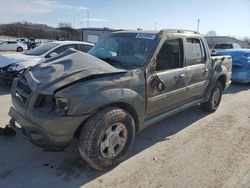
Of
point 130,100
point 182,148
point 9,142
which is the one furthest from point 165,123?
point 9,142

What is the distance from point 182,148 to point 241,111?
312cm

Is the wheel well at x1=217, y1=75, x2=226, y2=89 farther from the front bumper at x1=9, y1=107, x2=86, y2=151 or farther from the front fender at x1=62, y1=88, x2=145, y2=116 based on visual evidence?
the front bumper at x1=9, y1=107, x2=86, y2=151

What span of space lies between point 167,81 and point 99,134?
5.38ft

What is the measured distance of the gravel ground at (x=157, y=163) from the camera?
3.29 meters

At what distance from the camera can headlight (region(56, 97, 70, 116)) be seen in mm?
2999

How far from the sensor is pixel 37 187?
3.09 metres

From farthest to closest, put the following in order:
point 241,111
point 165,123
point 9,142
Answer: point 241,111 < point 165,123 < point 9,142

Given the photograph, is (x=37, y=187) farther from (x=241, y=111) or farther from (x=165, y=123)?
(x=241, y=111)

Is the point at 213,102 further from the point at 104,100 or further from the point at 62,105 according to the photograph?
the point at 62,105

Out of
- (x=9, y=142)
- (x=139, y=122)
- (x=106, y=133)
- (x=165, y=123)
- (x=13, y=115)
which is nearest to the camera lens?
(x=106, y=133)

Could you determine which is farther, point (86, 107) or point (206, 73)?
point (206, 73)

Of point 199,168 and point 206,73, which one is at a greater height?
point 206,73

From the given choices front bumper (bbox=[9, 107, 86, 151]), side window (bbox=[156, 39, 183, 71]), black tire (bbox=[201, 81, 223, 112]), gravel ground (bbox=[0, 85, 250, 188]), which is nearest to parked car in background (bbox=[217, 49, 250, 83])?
black tire (bbox=[201, 81, 223, 112])

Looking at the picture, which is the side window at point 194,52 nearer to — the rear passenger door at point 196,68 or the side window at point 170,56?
the rear passenger door at point 196,68
